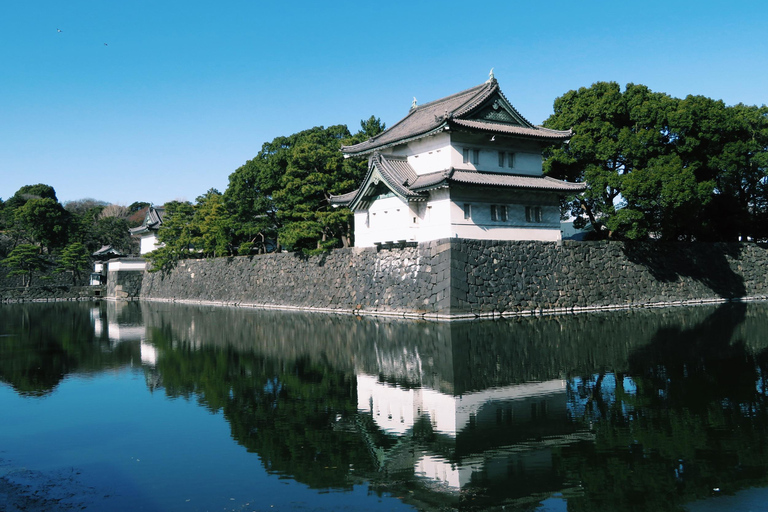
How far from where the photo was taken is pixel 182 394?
1084 cm

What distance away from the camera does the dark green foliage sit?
26.5 metres

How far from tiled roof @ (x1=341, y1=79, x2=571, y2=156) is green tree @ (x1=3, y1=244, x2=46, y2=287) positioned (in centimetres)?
3385

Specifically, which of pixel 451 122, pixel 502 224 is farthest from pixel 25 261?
pixel 502 224

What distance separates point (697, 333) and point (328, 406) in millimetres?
11858

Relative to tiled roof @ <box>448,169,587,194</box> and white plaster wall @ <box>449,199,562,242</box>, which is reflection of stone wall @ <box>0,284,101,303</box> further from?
tiled roof @ <box>448,169,587,194</box>

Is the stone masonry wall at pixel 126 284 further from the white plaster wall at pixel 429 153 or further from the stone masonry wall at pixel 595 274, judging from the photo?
the stone masonry wall at pixel 595 274

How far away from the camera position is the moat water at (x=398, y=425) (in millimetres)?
5867

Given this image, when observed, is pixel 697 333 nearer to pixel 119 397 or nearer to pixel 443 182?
pixel 443 182

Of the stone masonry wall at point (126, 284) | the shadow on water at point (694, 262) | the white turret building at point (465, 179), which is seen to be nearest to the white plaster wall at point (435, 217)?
the white turret building at point (465, 179)

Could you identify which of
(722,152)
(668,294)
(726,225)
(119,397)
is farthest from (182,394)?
(726,225)

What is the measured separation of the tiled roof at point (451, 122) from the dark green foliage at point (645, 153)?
2691mm

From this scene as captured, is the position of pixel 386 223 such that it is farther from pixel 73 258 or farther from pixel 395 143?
pixel 73 258

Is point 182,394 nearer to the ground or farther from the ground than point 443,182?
nearer to the ground

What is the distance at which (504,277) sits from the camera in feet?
79.0
